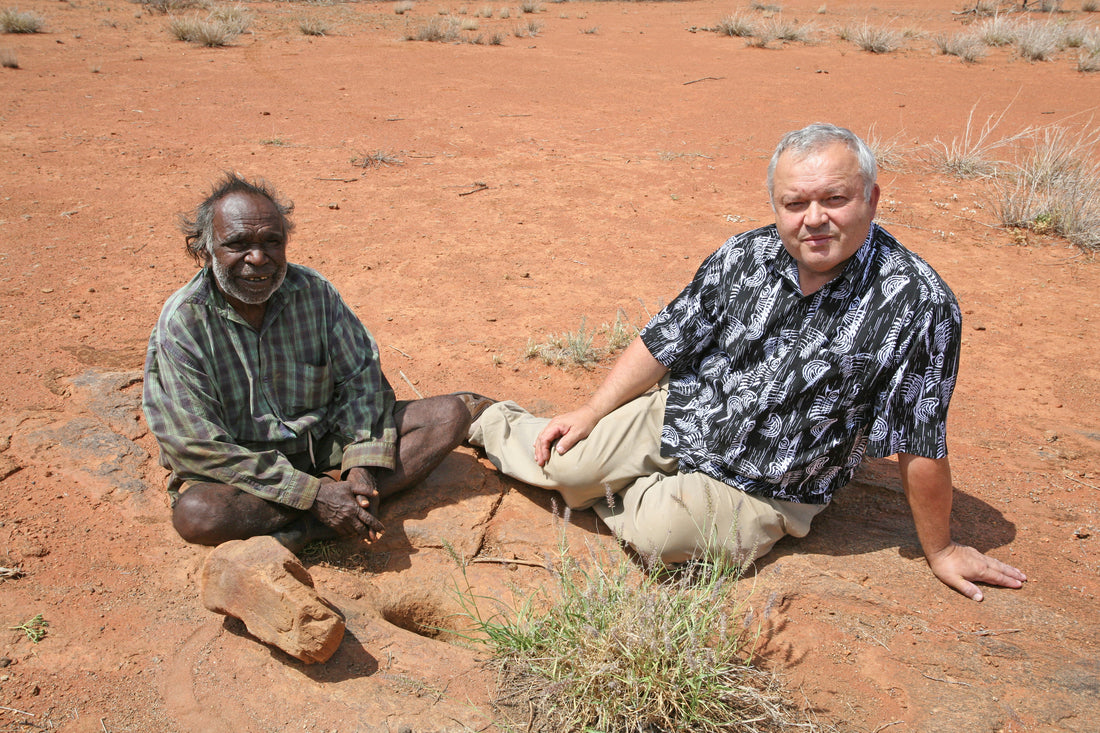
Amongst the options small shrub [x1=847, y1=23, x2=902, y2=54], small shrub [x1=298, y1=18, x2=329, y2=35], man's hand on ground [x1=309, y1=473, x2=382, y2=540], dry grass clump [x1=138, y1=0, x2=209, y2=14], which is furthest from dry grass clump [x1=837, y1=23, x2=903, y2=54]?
man's hand on ground [x1=309, y1=473, x2=382, y2=540]

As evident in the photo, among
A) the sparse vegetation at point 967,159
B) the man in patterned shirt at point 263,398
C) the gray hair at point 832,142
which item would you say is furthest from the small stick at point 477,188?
the gray hair at point 832,142

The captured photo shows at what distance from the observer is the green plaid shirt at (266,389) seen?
8.79 ft

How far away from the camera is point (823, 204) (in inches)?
95.6

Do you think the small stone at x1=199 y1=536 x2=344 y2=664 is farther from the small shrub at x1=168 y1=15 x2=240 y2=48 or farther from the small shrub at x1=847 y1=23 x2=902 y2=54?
the small shrub at x1=847 y1=23 x2=902 y2=54

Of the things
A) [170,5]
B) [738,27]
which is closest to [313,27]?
[170,5]

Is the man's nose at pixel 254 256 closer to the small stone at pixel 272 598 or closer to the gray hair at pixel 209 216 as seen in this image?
the gray hair at pixel 209 216

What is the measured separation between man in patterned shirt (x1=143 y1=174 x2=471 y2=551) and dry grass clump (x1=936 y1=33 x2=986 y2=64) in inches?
488

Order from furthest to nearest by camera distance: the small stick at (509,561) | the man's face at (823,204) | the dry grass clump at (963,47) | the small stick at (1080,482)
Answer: the dry grass clump at (963,47) → the small stick at (1080,482) → the small stick at (509,561) → the man's face at (823,204)

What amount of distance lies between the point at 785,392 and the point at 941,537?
0.69 m

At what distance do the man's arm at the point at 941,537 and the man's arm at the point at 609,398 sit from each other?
874 millimetres

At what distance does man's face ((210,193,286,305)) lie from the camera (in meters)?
2.66

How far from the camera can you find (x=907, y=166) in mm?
7500

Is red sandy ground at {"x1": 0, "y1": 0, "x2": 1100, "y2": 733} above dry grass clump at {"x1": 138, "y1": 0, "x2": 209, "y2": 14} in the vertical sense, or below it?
below

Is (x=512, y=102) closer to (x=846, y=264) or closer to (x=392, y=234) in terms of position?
(x=392, y=234)
